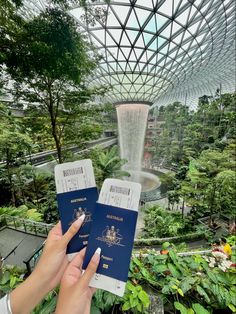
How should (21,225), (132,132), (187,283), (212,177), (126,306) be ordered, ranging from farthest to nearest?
1. (132,132)
2. (212,177)
3. (21,225)
4. (187,283)
5. (126,306)

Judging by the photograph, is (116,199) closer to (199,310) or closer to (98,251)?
(98,251)

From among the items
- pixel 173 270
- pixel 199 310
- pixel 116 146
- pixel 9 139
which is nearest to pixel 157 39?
pixel 116 146

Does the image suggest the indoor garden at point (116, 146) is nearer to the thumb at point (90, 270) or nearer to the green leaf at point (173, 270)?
the green leaf at point (173, 270)

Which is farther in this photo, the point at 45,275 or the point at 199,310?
the point at 199,310

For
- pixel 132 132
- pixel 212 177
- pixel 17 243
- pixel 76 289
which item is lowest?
pixel 17 243

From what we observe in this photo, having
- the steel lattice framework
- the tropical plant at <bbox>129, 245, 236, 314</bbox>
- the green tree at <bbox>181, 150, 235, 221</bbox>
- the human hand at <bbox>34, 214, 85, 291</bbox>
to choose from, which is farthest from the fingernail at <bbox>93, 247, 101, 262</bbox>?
the green tree at <bbox>181, 150, 235, 221</bbox>

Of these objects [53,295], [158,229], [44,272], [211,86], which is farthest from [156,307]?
[211,86]

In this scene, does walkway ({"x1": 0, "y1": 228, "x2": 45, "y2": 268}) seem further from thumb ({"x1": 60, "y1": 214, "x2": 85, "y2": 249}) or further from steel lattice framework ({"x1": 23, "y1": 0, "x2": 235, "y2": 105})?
steel lattice framework ({"x1": 23, "y1": 0, "x2": 235, "y2": 105})

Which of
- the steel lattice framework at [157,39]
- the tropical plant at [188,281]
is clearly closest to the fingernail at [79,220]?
the tropical plant at [188,281]
